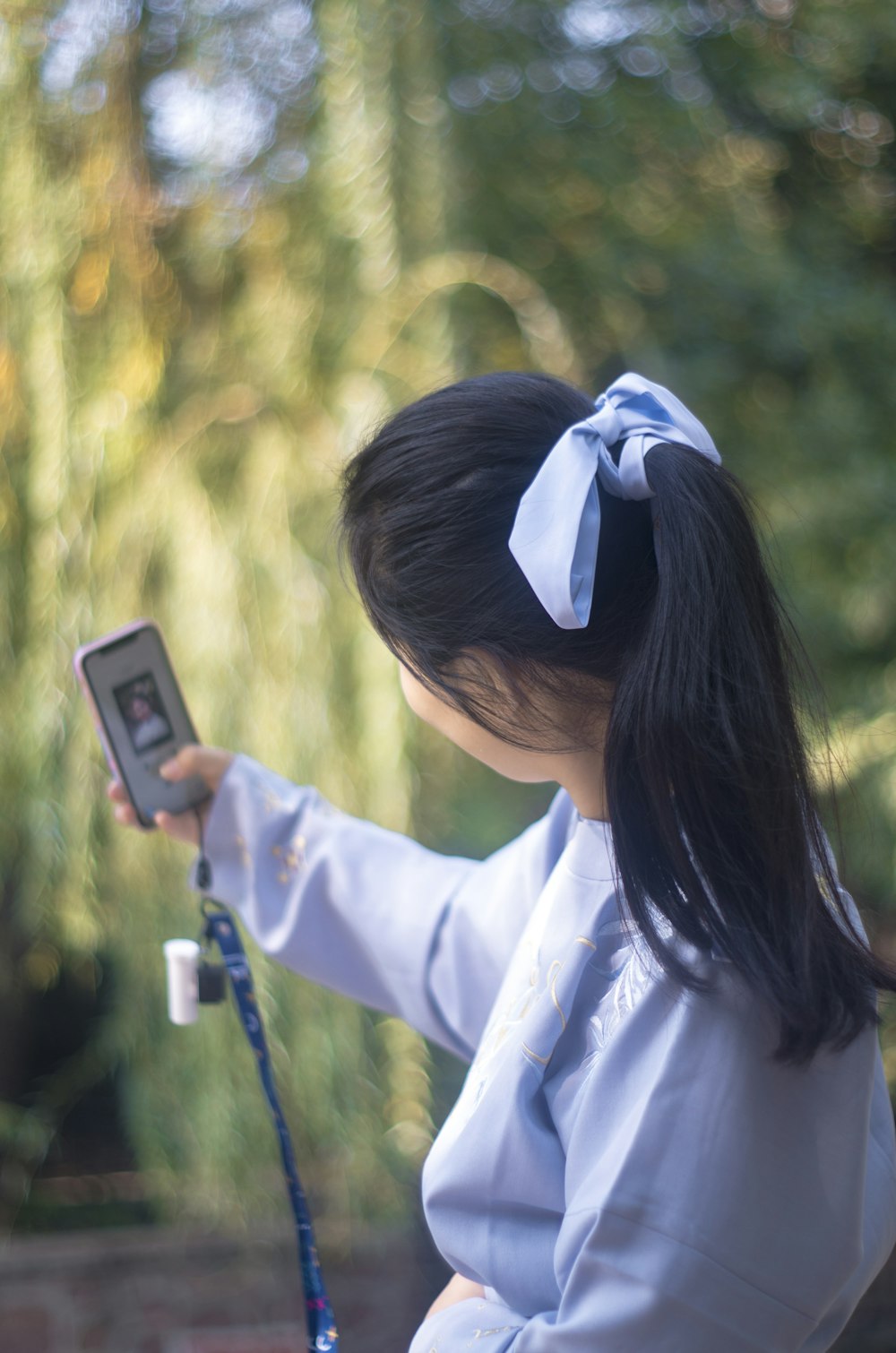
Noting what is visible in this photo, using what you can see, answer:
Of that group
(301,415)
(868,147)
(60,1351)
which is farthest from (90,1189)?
(868,147)

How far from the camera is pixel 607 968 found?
71cm

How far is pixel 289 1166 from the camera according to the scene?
89 cm

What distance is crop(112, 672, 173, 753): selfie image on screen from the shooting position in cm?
101

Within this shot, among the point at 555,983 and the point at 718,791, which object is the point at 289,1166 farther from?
the point at 718,791

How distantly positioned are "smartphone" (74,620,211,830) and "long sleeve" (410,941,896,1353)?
530 millimetres

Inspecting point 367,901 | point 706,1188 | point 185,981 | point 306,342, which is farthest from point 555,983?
point 306,342

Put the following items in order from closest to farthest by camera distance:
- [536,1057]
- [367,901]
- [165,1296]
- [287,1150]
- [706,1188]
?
[706,1188] → [536,1057] → [287,1150] → [367,901] → [165,1296]

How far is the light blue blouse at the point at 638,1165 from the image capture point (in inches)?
23.4

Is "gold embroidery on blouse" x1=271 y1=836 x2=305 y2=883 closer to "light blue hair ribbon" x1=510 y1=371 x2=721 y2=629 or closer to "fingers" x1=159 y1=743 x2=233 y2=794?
"fingers" x1=159 y1=743 x2=233 y2=794

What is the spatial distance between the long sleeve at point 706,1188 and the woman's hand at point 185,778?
1.69ft

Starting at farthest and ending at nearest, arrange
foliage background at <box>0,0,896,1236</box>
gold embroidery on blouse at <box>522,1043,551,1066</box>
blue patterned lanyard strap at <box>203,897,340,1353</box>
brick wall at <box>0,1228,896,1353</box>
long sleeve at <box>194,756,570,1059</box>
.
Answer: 1. brick wall at <box>0,1228,896,1353</box>
2. foliage background at <box>0,0,896,1236</box>
3. long sleeve at <box>194,756,570,1059</box>
4. blue patterned lanyard strap at <box>203,897,340,1353</box>
5. gold embroidery on blouse at <box>522,1043,551,1066</box>

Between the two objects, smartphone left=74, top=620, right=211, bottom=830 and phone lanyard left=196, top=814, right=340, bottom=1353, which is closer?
phone lanyard left=196, top=814, right=340, bottom=1353

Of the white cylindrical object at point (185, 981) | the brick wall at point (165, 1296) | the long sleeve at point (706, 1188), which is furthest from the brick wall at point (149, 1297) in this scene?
the long sleeve at point (706, 1188)

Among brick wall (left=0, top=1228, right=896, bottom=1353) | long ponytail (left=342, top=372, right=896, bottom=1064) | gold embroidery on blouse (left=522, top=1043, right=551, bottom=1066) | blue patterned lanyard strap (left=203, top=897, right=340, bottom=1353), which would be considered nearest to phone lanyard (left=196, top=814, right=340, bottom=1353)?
blue patterned lanyard strap (left=203, top=897, right=340, bottom=1353)
